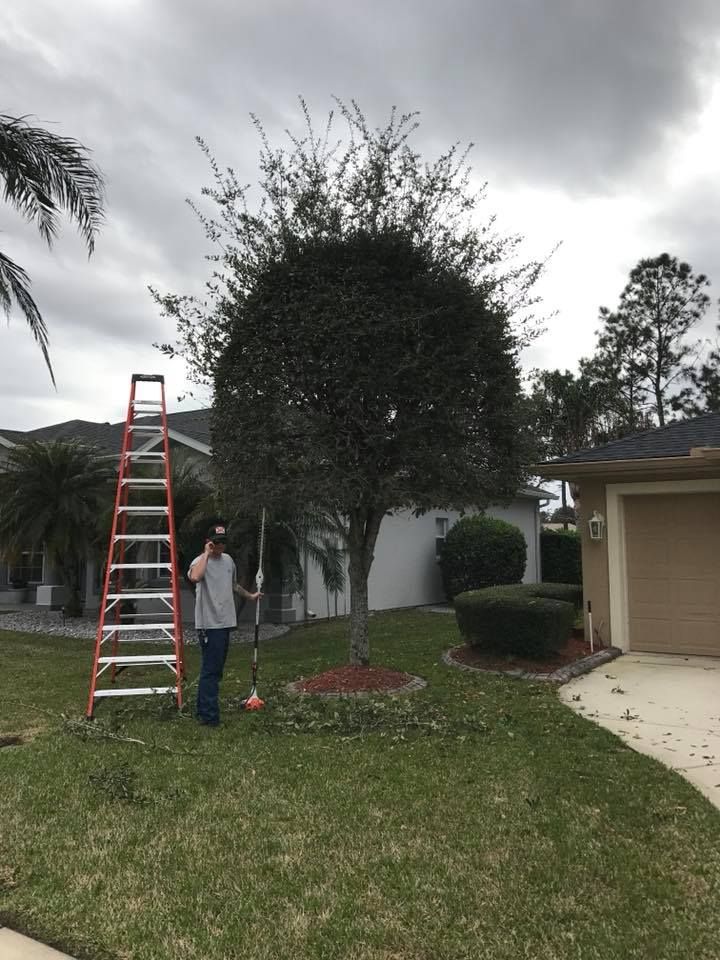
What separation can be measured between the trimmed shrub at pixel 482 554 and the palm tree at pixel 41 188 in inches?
427

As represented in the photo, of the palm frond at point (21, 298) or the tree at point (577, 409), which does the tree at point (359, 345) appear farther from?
the tree at point (577, 409)

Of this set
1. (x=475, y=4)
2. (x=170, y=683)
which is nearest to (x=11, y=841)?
(x=170, y=683)

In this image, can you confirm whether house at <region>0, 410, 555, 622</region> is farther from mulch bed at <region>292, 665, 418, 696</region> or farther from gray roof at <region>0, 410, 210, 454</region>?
mulch bed at <region>292, 665, 418, 696</region>

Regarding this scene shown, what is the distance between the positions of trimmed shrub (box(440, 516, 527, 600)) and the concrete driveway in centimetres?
785

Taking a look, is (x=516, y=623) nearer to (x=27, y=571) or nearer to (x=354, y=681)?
(x=354, y=681)

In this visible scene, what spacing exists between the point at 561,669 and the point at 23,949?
6.84 meters

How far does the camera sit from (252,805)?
4.34 m

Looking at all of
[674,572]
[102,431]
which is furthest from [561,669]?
[102,431]

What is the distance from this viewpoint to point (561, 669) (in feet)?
27.9

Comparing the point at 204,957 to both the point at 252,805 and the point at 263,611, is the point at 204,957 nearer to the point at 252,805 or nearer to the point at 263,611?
the point at 252,805

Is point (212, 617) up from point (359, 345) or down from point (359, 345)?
down

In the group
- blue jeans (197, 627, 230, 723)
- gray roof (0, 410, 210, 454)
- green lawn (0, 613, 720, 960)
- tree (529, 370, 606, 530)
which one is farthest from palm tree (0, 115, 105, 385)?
tree (529, 370, 606, 530)

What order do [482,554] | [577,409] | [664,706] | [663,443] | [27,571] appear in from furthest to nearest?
1. [577,409]
2. [27,571]
3. [482,554]
4. [663,443]
5. [664,706]

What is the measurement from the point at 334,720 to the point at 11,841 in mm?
2955
